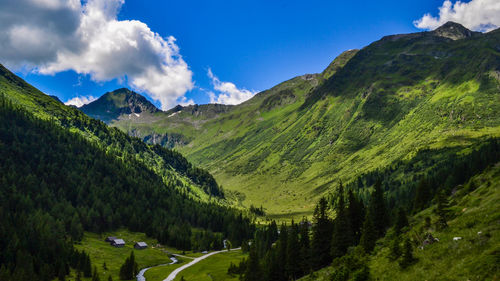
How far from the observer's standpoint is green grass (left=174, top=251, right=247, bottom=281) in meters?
114

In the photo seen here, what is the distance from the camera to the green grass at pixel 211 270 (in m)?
114

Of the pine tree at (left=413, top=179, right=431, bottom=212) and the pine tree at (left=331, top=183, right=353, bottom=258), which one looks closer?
the pine tree at (left=331, top=183, right=353, bottom=258)

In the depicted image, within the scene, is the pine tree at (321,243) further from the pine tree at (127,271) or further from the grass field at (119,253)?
the grass field at (119,253)

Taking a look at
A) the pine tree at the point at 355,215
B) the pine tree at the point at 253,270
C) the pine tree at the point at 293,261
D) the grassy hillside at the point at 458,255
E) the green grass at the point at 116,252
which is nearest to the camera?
the grassy hillside at the point at 458,255

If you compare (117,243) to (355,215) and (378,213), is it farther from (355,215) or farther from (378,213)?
(378,213)

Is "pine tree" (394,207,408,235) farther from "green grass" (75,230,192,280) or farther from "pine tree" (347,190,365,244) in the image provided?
"green grass" (75,230,192,280)

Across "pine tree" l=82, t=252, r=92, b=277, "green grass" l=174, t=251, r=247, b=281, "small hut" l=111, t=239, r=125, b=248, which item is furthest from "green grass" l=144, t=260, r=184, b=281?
"small hut" l=111, t=239, r=125, b=248

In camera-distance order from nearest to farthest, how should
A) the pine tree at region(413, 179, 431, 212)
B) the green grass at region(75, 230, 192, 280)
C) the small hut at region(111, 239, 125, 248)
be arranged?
the pine tree at region(413, 179, 431, 212)
the green grass at region(75, 230, 192, 280)
the small hut at region(111, 239, 125, 248)

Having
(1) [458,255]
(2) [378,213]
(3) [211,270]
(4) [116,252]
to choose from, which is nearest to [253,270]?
(2) [378,213]

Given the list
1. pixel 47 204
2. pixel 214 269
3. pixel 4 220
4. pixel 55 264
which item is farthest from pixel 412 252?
pixel 47 204

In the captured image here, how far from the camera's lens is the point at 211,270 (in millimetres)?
126375

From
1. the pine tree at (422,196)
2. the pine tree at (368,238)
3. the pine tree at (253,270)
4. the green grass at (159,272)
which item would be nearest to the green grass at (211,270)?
the green grass at (159,272)

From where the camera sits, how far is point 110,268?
125 metres

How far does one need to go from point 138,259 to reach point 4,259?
5312 centimetres
